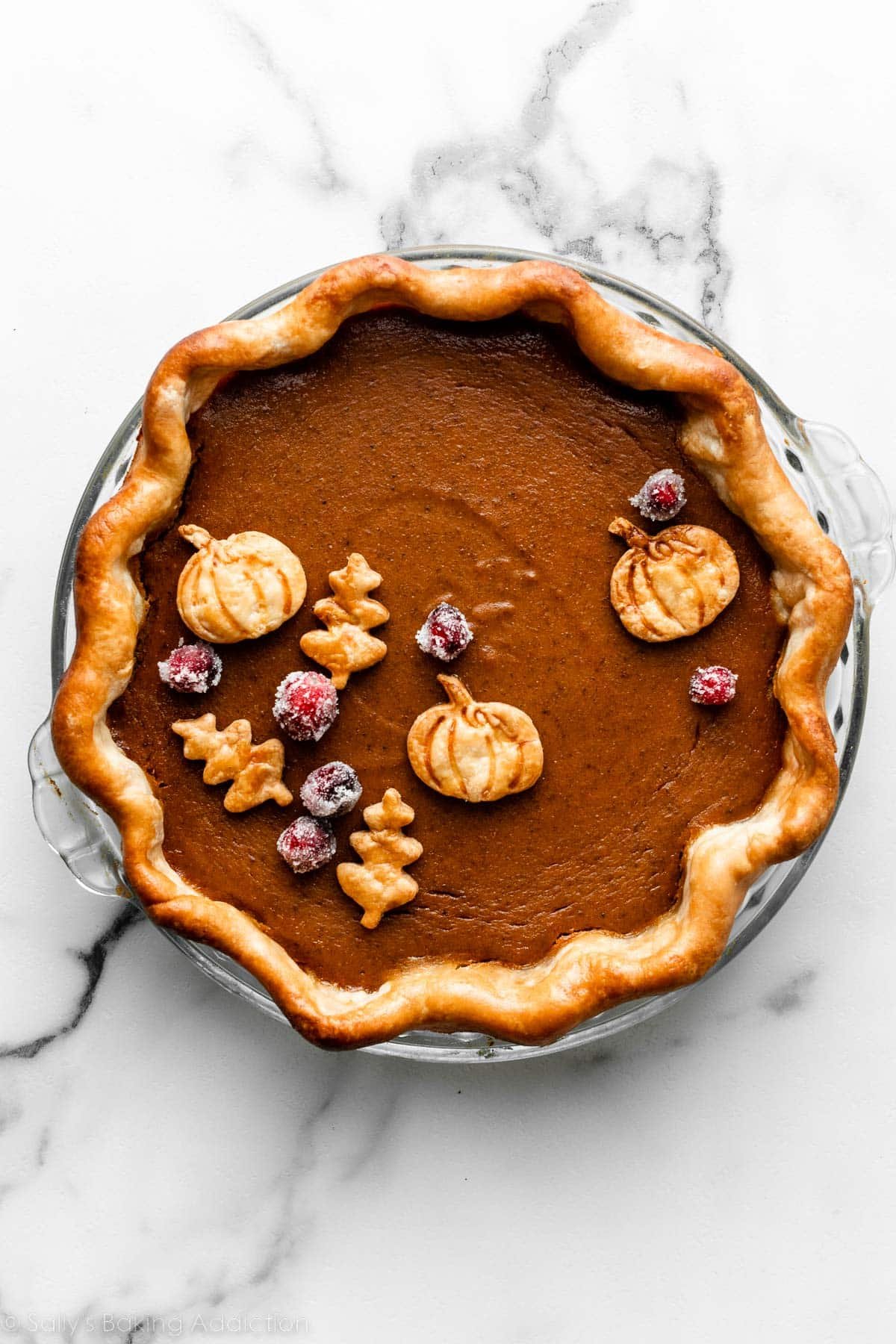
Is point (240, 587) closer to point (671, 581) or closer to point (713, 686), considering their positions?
point (671, 581)

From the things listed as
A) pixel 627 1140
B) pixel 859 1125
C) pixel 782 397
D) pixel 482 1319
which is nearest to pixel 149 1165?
pixel 482 1319

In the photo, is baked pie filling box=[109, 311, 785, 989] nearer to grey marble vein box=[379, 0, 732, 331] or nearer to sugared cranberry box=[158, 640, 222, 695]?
sugared cranberry box=[158, 640, 222, 695]

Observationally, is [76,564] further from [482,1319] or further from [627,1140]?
[482,1319]

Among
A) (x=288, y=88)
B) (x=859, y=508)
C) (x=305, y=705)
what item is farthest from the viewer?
(x=288, y=88)

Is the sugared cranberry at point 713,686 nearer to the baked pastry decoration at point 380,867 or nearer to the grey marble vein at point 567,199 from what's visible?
the baked pastry decoration at point 380,867

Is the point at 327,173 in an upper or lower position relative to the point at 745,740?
upper

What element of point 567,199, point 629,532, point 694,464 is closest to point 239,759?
point 629,532
